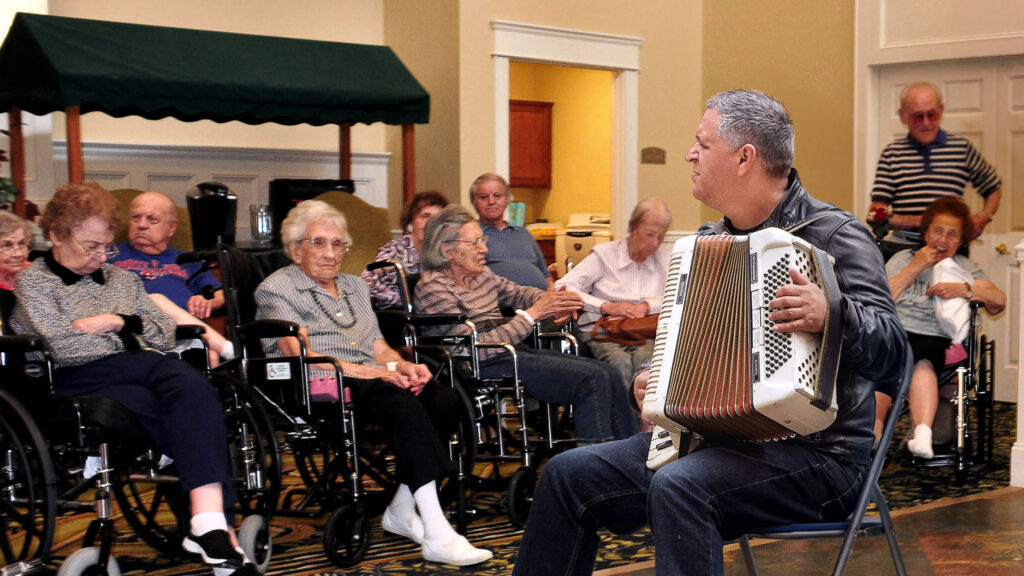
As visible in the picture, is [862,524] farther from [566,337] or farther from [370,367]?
[566,337]

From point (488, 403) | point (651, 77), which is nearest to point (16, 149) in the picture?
point (488, 403)

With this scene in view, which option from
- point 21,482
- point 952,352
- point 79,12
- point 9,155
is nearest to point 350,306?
point 21,482

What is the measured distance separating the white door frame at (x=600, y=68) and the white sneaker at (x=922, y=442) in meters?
3.64

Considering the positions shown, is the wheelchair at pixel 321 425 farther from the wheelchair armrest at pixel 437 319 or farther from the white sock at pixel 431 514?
the wheelchair armrest at pixel 437 319

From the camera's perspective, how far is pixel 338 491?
347 cm

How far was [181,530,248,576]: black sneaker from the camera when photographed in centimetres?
283

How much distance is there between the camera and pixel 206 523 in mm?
2840

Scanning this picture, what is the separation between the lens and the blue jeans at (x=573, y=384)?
3.86 m

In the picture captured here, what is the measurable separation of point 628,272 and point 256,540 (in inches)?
90.1

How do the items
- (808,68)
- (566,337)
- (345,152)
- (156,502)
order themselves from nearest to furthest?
Result: (156,502), (566,337), (345,152), (808,68)

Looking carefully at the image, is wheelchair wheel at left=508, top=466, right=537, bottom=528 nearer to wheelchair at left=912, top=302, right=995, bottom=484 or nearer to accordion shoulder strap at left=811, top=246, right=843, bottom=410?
wheelchair at left=912, top=302, right=995, bottom=484

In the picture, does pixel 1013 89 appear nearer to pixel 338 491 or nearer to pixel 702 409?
pixel 338 491

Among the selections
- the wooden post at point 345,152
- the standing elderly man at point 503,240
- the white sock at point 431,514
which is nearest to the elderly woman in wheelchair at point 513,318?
the standing elderly man at point 503,240

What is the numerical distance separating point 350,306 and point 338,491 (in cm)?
61
